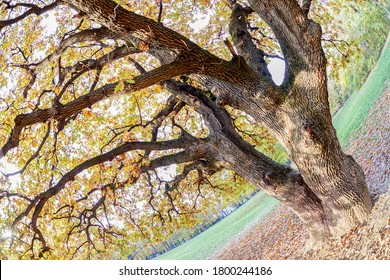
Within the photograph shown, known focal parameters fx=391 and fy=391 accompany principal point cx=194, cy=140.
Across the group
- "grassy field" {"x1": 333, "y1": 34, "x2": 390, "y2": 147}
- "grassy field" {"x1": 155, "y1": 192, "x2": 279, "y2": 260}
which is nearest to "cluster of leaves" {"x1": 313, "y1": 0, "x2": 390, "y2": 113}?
"grassy field" {"x1": 333, "y1": 34, "x2": 390, "y2": 147}

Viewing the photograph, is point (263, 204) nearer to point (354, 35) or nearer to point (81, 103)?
point (354, 35)

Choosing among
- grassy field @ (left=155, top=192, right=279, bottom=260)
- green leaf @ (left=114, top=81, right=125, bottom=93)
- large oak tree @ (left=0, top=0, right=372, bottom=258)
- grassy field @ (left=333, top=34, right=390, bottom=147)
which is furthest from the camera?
grassy field @ (left=155, top=192, right=279, bottom=260)

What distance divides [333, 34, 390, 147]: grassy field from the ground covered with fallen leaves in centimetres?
56

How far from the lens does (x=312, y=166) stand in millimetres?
5039

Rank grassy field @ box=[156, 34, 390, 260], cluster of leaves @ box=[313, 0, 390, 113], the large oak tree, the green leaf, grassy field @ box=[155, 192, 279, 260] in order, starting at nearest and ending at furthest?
the green leaf → the large oak tree → cluster of leaves @ box=[313, 0, 390, 113] → grassy field @ box=[156, 34, 390, 260] → grassy field @ box=[155, 192, 279, 260]

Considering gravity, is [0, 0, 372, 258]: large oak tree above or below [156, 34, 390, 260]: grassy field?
above

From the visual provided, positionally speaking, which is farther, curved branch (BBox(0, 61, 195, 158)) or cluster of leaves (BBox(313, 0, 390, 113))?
cluster of leaves (BBox(313, 0, 390, 113))

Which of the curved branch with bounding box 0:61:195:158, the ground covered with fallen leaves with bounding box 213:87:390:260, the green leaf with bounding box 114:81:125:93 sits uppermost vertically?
the curved branch with bounding box 0:61:195:158

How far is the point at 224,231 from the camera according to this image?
13.2 meters

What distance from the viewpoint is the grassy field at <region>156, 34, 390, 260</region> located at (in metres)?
11.1

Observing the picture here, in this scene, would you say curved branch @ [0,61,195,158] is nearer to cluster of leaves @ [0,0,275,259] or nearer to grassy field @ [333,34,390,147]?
cluster of leaves @ [0,0,275,259]

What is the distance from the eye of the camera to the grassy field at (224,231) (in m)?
11.5

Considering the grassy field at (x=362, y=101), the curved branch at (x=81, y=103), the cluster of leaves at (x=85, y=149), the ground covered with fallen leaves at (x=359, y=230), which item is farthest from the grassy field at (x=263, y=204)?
the curved branch at (x=81, y=103)

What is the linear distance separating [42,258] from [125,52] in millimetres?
3200
